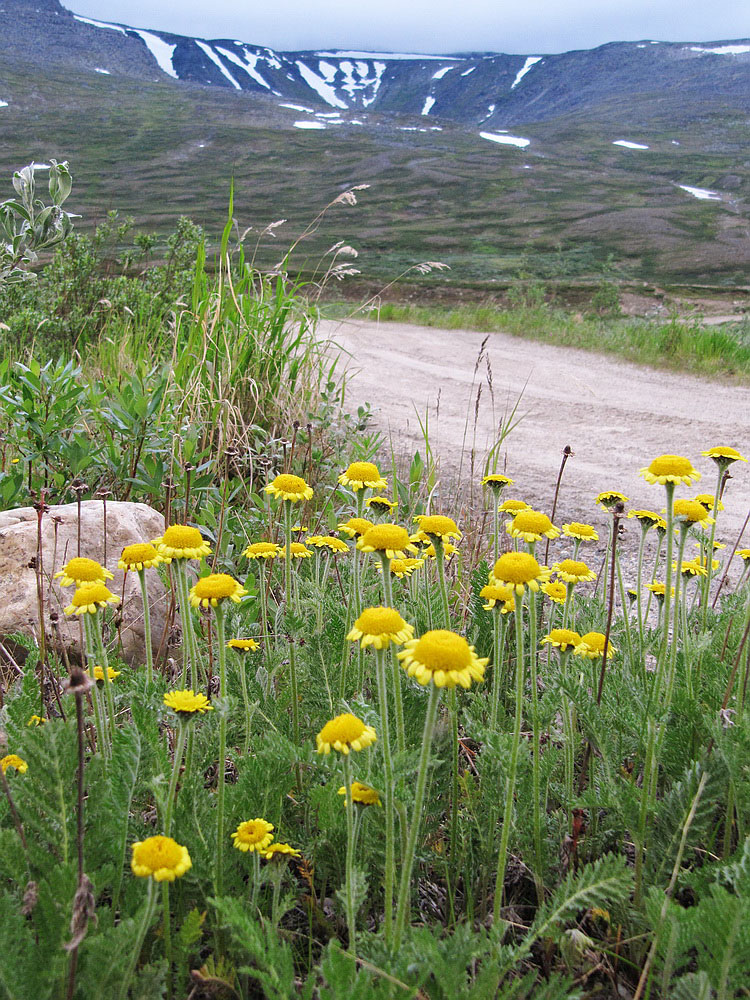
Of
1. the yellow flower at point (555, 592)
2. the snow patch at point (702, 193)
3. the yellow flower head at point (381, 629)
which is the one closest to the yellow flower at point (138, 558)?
the yellow flower head at point (381, 629)

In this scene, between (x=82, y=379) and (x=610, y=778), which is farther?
(x=82, y=379)

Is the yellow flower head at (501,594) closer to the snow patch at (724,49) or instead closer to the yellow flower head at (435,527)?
the yellow flower head at (435,527)

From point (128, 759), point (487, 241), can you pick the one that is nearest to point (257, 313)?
point (128, 759)

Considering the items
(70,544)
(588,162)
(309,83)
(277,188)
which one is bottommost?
(70,544)

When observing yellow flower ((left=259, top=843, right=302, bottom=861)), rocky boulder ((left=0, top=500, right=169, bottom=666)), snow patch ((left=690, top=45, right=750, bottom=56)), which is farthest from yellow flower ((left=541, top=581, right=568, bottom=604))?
snow patch ((left=690, top=45, right=750, bottom=56))

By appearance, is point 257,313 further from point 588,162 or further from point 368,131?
point 368,131

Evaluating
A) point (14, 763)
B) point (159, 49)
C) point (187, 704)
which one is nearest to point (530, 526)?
point (187, 704)

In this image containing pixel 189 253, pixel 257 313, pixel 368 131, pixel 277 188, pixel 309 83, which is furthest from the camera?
pixel 309 83

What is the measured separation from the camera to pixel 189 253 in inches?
276

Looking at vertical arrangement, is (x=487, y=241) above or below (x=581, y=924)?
above

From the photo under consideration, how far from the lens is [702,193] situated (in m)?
57.3

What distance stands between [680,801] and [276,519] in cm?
191

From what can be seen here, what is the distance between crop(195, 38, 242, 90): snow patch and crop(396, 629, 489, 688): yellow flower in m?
184

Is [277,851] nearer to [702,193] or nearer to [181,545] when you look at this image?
[181,545]
